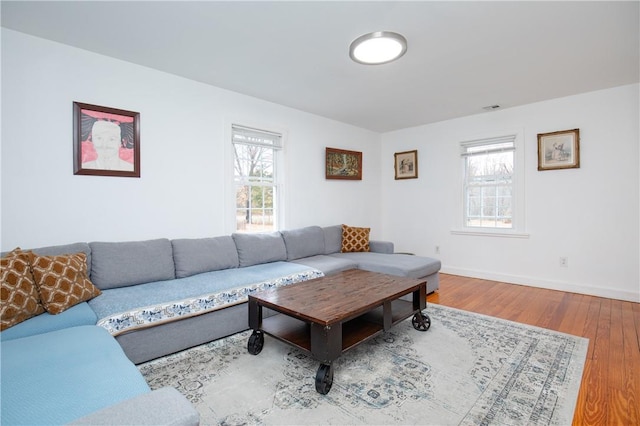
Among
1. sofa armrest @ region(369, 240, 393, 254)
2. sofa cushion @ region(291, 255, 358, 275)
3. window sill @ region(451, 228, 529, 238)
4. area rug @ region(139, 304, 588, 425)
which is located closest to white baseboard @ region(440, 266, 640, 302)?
window sill @ region(451, 228, 529, 238)

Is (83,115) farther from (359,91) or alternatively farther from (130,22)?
(359,91)

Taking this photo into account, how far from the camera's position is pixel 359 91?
355cm

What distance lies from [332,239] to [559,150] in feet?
10.2

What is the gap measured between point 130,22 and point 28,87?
98cm

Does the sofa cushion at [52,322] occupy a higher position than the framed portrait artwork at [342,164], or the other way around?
the framed portrait artwork at [342,164]

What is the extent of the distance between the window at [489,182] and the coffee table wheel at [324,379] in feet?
12.2

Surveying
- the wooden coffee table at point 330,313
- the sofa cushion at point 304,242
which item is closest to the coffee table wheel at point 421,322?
the wooden coffee table at point 330,313

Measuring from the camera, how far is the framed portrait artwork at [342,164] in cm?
471

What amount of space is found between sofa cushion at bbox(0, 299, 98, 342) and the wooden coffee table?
101 cm

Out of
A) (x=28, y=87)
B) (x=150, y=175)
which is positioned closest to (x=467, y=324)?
(x=150, y=175)

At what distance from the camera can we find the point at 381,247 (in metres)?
4.42

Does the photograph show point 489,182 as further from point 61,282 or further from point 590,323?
point 61,282

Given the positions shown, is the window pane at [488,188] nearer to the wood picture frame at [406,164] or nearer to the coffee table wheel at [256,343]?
the wood picture frame at [406,164]

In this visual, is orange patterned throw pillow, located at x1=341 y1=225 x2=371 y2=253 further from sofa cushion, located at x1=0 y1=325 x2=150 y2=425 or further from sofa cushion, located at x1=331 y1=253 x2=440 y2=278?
sofa cushion, located at x1=0 y1=325 x2=150 y2=425
